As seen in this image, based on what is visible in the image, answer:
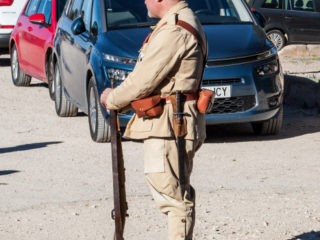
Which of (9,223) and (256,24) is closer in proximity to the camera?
(9,223)

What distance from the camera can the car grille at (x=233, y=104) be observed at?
32.2ft

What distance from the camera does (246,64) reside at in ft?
32.5

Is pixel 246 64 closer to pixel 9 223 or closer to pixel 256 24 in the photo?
pixel 256 24

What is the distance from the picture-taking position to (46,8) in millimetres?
14000

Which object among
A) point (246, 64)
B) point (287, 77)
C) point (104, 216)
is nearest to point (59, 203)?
point (104, 216)

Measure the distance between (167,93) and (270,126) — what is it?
5368 millimetres

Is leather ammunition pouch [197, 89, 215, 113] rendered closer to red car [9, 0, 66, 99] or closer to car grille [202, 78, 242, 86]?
car grille [202, 78, 242, 86]

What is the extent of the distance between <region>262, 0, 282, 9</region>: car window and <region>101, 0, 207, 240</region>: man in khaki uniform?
743 inches

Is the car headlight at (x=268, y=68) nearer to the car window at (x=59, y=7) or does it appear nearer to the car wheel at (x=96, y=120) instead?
the car wheel at (x=96, y=120)

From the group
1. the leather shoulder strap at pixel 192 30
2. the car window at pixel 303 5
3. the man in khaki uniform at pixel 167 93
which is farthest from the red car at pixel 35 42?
the car window at pixel 303 5

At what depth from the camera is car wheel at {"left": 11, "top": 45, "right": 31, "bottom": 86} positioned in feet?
50.4

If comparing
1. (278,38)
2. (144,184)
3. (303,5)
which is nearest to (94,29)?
(144,184)

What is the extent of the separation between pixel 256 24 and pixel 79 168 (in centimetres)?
299

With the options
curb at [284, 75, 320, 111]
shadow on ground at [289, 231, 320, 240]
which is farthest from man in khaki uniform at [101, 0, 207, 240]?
curb at [284, 75, 320, 111]
